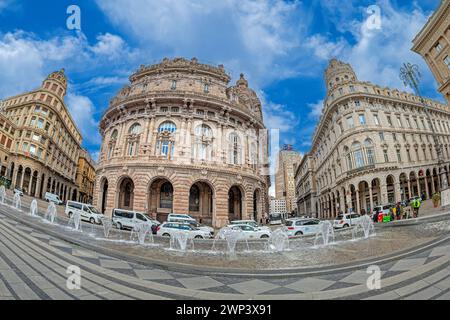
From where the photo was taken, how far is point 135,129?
32.0m

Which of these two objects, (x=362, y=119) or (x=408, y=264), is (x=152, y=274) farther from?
(x=362, y=119)

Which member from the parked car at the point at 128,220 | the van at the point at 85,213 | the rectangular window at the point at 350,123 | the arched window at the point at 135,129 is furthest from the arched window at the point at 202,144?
the rectangular window at the point at 350,123

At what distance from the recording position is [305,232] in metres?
19.1

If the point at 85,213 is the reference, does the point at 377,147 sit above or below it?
above

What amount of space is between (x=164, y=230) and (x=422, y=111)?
185ft

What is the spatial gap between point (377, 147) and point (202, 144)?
30527 millimetres

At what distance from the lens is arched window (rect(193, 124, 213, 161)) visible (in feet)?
98.7

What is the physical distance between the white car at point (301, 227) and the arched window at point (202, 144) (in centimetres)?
1447

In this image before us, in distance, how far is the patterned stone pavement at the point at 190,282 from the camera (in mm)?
4094

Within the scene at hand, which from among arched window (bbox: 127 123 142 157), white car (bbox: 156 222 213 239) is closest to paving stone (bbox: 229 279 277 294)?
white car (bbox: 156 222 213 239)

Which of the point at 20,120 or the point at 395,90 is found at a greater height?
the point at 395,90

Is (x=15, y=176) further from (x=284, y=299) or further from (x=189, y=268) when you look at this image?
(x=284, y=299)

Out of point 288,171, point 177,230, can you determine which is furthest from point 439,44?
point 288,171
